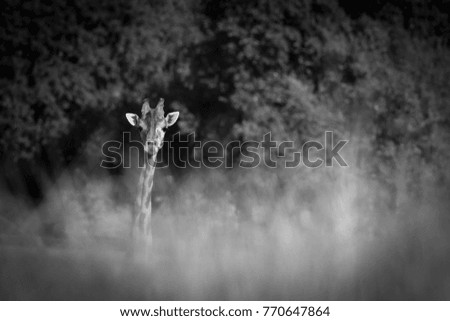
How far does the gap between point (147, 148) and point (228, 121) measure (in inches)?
69.8

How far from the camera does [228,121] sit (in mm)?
7219

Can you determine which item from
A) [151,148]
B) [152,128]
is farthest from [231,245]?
[152,128]

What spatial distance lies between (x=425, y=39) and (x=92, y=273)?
579 cm

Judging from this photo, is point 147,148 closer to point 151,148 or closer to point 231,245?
→ point 151,148

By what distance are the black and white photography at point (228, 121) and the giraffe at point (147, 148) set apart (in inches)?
21.0

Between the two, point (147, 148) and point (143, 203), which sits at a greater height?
point (147, 148)

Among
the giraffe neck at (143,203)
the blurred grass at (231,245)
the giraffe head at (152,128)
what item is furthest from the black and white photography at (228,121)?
the giraffe head at (152,128)

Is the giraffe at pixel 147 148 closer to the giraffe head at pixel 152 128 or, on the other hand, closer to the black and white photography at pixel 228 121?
the giraffe head at pixel 152 128

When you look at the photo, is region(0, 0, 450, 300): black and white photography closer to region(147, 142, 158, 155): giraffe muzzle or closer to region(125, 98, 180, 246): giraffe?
region(125, 98, 180, 246): giraffe

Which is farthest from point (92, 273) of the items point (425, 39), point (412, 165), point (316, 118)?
point (425, 39)

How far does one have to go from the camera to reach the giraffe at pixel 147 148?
579 cm

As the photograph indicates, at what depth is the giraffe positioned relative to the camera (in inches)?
228

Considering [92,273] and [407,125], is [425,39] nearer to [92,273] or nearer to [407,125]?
[407,125]

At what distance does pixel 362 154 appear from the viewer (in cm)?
718
